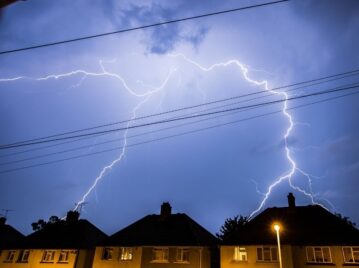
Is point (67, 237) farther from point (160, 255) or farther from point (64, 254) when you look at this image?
point (160, 255)

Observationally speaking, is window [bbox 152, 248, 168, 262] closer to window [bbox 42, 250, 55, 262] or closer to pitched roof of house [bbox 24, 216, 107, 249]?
pitched roof of house [bbox 24, 216, 107, 249]

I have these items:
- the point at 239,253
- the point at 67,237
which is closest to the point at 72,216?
the point at 67,237

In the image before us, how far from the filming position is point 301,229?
948 inches

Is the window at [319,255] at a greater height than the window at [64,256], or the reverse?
the window at [319,255]

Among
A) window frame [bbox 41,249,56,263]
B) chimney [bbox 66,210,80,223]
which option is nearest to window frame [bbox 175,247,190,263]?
window frame [bbox 41,249,56,263]

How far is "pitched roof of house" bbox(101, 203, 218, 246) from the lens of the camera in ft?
86.4

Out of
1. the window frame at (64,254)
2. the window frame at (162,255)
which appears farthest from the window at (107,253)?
the window frame at (162,255)

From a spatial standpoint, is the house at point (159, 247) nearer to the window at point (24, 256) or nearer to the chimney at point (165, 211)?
the chimney at point (165, 211)

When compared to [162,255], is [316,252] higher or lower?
higher

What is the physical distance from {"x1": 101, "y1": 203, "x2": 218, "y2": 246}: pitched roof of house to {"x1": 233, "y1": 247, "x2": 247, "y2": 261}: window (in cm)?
299

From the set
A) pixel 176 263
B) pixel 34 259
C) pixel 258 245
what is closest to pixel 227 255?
pixel 258 245

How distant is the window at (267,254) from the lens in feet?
74.2

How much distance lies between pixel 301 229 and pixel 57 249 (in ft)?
73.7

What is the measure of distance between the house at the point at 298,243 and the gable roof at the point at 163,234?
3528 millimetres
